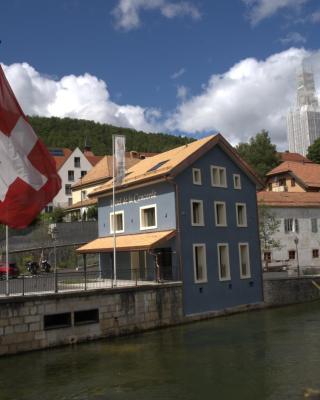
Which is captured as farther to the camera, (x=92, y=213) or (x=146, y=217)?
(x=92, y=213)

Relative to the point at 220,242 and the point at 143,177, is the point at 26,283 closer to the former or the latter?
the point at 143,177

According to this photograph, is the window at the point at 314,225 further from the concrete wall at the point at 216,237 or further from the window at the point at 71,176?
the window at the point at 71,176

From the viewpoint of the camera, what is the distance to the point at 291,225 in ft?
156

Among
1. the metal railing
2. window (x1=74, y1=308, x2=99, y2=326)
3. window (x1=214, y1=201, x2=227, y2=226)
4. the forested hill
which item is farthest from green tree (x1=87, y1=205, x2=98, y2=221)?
the forested hill

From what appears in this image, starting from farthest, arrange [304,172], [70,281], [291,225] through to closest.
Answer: [304,172] → [291,225] → [70,281]

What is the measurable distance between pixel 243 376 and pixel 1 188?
10159 millimetres

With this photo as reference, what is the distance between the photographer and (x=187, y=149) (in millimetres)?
33469

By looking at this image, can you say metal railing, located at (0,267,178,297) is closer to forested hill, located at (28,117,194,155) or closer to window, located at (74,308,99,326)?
window, located at (74,308,99,326)

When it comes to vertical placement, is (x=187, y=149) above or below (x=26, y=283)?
above

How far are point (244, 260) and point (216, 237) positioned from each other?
10.7 ft

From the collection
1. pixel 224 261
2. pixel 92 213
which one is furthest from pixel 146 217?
pixel 92 213

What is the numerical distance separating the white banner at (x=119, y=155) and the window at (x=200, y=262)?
19.6 feet

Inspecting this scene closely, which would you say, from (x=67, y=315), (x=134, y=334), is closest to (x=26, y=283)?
(x=67, y=315)

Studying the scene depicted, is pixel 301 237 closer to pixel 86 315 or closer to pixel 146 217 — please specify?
pixel 146 217
